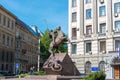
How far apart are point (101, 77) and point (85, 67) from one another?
26.6 metres

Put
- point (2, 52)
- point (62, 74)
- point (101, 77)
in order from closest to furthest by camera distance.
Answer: point (101, 77), point (62, 74), point (2, 52)

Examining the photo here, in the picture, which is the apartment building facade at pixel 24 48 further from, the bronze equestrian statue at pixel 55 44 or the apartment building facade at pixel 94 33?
the bronze equestrian statue at pixel 55 44

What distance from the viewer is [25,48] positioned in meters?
80.0

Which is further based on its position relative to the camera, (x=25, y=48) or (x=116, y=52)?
(x=25, y=48)

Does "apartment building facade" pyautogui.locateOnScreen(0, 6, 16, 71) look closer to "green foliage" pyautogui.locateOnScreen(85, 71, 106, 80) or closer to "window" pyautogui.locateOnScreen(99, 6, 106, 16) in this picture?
"window" pyautogui.locateOnScreen(99, 6, 106, 16)

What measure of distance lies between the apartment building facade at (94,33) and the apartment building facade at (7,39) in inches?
771

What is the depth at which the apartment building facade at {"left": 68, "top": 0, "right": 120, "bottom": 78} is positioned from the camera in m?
40.1

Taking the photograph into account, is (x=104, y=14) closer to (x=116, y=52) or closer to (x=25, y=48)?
(x=116, y=52)

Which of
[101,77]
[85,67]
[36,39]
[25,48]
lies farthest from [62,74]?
[36,39]

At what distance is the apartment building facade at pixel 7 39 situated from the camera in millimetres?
60000

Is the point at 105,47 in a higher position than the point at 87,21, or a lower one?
lower

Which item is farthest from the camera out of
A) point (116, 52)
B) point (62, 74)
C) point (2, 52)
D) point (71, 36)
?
point (2, 52)

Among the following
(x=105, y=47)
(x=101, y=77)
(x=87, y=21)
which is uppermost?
(x=87, y=21)

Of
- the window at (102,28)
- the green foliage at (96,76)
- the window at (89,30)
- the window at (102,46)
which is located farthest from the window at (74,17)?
the green foliage at (96,76)
